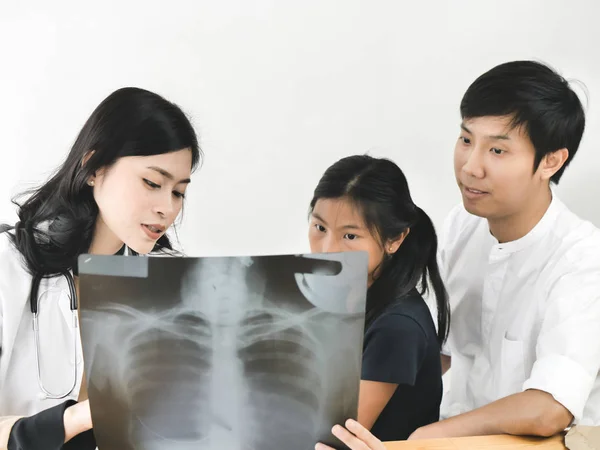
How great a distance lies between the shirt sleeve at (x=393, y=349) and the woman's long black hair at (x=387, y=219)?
0.22ft

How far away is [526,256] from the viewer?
4.90 feet

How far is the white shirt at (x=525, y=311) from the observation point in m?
1.26

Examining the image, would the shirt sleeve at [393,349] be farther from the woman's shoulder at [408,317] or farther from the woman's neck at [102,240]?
the woman's neck at [102,240]

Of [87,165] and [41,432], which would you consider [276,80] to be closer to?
[87,165]

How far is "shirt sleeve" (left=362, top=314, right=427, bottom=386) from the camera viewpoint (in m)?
1.15

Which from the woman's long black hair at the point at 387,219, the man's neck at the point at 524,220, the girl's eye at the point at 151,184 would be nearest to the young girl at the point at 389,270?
the woman's long black hair at the point at 387,219

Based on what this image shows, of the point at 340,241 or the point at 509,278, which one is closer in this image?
the point at 340,241

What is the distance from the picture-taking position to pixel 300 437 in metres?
0.91

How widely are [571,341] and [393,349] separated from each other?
36cm

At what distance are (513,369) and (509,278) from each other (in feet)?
0.66

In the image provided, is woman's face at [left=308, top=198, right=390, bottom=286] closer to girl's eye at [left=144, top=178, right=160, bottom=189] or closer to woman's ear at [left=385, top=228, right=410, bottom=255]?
woman's ear at [left=385, top=228, right=410, bottom=255]

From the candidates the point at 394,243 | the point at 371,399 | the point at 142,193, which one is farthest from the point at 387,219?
the point at 142,193

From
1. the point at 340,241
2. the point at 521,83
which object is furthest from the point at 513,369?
the point at 521,83

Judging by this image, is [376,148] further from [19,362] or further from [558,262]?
[19,362]
